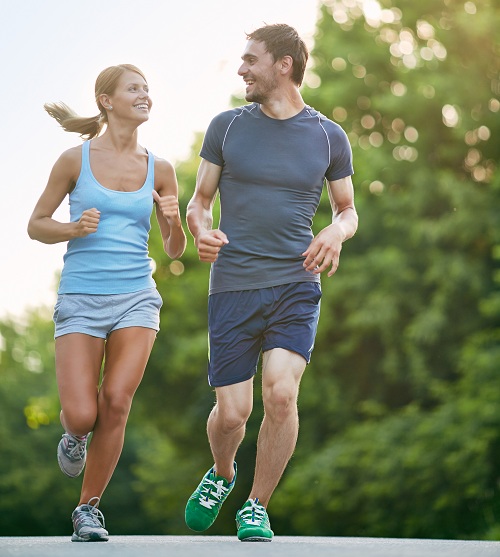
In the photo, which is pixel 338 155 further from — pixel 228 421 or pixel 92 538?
pixel 92 538

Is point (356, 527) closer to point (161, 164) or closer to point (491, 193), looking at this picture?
point (491, 193)

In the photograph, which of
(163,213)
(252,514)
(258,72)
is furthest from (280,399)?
(258,72)

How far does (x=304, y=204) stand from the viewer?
5941mm

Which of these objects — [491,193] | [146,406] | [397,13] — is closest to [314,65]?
[397,13]

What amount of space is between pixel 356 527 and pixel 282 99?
768 inches

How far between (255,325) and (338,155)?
3.14 feet

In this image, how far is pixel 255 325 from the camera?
5.96 m

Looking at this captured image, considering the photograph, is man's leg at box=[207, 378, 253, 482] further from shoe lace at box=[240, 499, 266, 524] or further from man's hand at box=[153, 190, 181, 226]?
man's hand at box=[153, 190, 181, 226]

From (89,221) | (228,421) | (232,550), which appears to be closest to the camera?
(232,550)

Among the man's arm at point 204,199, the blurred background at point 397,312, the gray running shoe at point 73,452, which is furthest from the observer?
the blurred background at point 397,312

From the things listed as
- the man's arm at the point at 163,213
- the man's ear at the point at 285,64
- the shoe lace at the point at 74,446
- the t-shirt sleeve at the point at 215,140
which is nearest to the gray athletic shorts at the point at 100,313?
the man's arm at the point at 163,213

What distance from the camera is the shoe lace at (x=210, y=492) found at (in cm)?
621

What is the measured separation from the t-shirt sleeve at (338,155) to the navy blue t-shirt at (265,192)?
0.13ft

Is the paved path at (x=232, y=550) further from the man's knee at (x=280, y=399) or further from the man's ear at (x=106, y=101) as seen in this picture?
the man's ear at (x=106, y=101)
